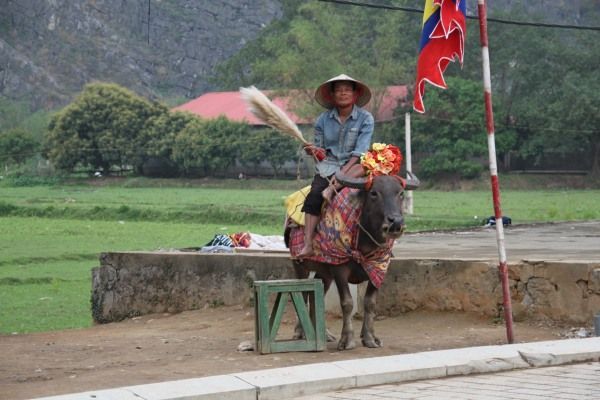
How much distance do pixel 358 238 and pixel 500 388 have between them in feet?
7.96

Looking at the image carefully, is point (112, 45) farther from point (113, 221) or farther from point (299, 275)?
point (299, 275)

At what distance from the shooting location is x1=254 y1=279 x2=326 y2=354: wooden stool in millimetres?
9836

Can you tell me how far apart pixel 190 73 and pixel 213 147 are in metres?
48.0

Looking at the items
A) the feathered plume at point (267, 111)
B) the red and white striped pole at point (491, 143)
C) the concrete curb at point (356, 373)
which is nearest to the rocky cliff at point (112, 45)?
the feathered plume at point (267, 111)

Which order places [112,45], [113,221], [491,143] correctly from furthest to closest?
[112,45] → [113,221] → [491,143]

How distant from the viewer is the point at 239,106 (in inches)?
3012

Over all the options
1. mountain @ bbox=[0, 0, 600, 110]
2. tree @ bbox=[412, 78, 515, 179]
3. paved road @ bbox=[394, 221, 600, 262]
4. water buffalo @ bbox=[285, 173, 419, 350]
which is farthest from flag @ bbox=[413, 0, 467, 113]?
mountain @ bbox=[0, 0, 600, 110]

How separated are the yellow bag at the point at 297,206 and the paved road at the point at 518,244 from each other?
2.78 metres

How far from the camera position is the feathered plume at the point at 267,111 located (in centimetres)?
1073

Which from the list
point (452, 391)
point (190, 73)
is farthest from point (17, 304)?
point (190, 73)

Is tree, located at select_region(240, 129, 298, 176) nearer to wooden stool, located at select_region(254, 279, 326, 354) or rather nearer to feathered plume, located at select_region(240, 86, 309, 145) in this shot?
feathered plume, located at select_region(240, 86, 309, 145)

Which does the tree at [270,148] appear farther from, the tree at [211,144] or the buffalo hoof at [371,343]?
the buffalo hoof at [371,343]

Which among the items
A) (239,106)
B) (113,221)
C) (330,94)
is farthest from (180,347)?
(239,106)

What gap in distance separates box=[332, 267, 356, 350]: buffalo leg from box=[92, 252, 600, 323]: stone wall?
2.41 m
